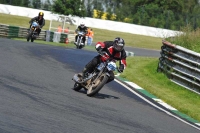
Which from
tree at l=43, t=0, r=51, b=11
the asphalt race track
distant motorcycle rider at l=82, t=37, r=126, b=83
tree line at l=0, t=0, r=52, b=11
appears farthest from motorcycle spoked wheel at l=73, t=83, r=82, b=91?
tree at l=43, t=0, r=51, b=11

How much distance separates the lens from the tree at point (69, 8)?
59.5 metres

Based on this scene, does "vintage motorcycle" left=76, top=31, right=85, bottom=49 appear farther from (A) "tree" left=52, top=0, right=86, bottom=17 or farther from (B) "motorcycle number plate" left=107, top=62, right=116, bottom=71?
(A) "tree" left=52, top=0, right=86, bottom=17

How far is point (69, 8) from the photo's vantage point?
59.8 meters

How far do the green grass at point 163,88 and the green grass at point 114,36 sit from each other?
32.0 m

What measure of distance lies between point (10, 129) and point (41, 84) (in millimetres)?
6117

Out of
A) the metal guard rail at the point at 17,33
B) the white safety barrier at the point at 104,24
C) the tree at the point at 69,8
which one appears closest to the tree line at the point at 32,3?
the white safety barrier at the point at 104,24

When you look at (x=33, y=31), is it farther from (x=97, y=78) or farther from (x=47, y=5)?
(x=47, y=5)

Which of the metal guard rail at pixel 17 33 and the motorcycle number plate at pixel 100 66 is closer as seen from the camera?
the motorcycle number plate at pixel 100 66

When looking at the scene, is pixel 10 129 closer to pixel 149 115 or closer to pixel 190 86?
pixel 149 115

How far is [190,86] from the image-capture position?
17.9m

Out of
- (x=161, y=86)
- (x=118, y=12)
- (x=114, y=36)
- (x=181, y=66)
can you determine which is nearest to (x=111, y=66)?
(x=161, y=86)

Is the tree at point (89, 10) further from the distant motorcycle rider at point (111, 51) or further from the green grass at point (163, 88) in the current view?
the distant motorcycle rider at point (111, 51)

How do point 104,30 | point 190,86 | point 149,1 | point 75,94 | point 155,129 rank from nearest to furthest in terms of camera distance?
point 155,129
point 75,94
point 190,86
point 104,30
point 149,1


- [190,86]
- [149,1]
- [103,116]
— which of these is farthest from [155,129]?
[149,1]
